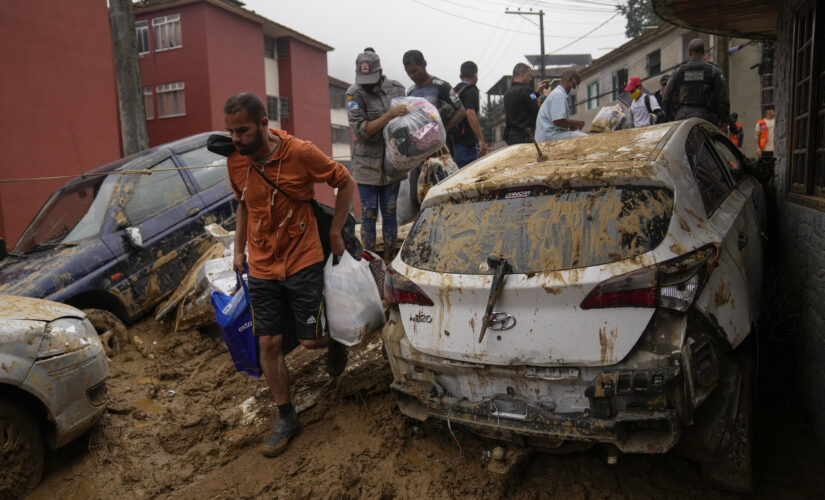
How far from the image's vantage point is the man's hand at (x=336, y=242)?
3.61m

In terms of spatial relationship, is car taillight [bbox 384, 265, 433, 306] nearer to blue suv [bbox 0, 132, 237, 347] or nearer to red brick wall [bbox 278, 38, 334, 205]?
blue suv [bbox 0, 132, 237, 347]

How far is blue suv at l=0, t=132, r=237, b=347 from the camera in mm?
5180

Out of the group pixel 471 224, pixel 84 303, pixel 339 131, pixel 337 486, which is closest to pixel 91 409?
pixel 337 486

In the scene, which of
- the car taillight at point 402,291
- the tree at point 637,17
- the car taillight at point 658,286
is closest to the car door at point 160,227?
the car taillight at point 402,291

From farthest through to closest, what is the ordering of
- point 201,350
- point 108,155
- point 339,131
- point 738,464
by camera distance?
point 339,131, point 108,155, point 201,350, point 738,464

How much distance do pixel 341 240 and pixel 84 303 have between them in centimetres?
318

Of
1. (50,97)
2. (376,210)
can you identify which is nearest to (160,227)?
(376,210)

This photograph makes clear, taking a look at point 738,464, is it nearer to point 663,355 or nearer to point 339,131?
point 663,355

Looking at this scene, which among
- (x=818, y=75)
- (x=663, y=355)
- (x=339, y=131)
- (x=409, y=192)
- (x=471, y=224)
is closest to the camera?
(x=663, y=355)

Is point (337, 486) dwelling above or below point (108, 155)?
below

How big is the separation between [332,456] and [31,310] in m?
2.00

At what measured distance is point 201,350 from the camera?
529 centimetres

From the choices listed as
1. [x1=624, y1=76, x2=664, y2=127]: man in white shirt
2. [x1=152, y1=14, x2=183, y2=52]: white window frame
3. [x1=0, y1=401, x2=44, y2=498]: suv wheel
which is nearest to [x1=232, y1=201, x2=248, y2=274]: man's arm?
[x1=0, y1=401, x2=44, y2=498]: suv wheel

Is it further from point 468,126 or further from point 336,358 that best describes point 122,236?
point 468,126
